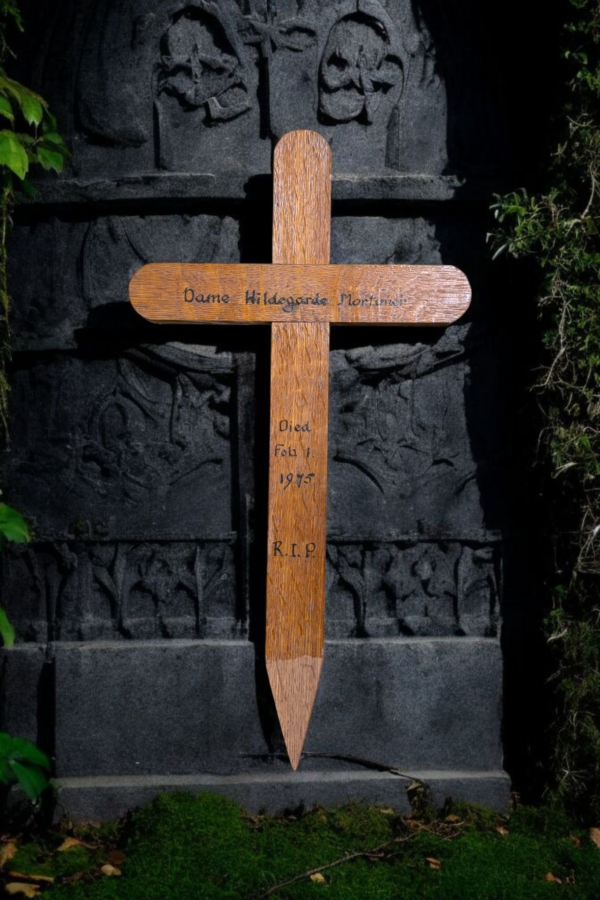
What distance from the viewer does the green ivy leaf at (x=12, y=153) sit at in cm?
284

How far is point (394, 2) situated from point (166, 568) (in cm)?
228

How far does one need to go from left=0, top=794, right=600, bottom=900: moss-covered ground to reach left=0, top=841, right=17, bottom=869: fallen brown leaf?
0.6 inches

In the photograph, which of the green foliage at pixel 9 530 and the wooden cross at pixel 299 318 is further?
the wooden cross at pixel 299 318

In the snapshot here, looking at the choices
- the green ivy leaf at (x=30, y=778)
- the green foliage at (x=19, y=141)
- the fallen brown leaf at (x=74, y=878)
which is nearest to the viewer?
the green ivy leaf at (x=30, y=778)

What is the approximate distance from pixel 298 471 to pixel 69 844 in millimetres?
1509

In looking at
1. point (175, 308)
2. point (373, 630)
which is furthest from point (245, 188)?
point (373, 630)

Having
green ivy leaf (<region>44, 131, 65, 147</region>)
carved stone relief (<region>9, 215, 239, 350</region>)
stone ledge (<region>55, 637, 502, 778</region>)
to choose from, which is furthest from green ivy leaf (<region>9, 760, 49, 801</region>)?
green ivy leaf (<region>44, 131, 65, 147</region>)

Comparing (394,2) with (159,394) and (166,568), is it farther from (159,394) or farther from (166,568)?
(166,568)

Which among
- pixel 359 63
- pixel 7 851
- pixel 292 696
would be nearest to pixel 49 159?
pixel 359 63

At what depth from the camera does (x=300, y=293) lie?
3.29m

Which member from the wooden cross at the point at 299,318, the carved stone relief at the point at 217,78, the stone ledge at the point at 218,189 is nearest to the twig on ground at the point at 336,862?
the wooden cross at the point at 299,318

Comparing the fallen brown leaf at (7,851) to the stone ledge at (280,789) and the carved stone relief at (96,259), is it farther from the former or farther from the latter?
the carved stone relief at (96,259)

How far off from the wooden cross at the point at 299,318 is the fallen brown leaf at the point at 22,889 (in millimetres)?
939

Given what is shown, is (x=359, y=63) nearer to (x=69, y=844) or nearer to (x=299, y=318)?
(x=299, y=318)
